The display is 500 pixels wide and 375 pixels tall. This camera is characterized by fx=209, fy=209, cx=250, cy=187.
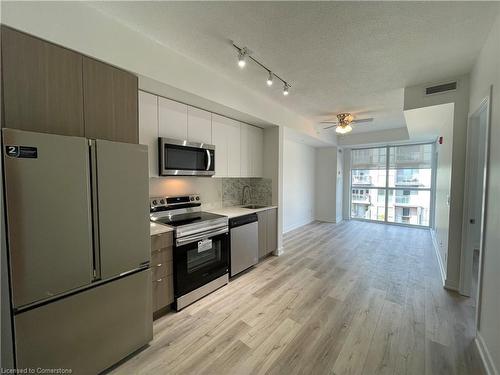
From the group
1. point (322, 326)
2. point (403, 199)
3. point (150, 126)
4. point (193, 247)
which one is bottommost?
point (322, 326)

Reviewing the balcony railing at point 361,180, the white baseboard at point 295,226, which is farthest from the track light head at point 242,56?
the balcony railing at point 361,180

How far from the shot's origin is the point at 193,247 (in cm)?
243

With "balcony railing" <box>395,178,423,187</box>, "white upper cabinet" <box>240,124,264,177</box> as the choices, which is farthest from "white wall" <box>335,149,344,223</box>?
"white upper cabinet" <box>240,124,264,177</box>

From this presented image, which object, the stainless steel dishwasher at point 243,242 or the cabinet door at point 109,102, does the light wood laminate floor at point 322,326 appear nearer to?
the stainless steel dishwasher at point 243,242

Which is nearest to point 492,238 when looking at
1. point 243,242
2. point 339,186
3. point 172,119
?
point 243,242

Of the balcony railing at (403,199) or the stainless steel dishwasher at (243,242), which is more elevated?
the balcony railing at (403,199)

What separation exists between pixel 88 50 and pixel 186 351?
2566 mm

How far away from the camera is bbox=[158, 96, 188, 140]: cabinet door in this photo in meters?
2.43

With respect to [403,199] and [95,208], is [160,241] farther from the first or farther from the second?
[403,199]

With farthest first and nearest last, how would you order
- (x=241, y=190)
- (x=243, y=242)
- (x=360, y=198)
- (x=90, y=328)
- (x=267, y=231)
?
(x=360, y=198), (x=241, y=190), (x=267, y=231), (x=243, y=242), (x=90, y=328)

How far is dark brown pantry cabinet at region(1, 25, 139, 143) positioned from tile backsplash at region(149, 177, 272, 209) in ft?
3.30

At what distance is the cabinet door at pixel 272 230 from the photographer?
12.2 ft

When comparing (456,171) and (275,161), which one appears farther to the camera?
(275,161)

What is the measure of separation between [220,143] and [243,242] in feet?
5.04
